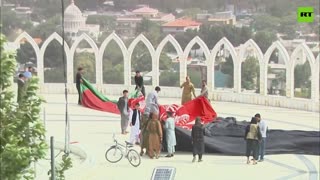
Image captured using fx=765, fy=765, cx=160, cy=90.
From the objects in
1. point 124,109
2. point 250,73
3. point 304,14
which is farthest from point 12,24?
point 304,14

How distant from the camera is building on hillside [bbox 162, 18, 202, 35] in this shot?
26.3m

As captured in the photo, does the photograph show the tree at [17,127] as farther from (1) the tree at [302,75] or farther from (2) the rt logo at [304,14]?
(2) the rt logo at [304,14]

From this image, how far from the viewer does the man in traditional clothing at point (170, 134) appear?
16047 millimetres

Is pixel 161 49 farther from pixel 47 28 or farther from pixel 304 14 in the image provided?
pixel 304 14

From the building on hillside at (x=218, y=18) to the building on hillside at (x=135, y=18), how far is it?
107 cm

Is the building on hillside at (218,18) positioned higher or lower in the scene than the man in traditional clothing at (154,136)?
higher

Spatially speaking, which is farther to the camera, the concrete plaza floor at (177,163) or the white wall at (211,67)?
the white wall at (211,67)

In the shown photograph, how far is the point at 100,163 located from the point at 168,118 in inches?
68.1

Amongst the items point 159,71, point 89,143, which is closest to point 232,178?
point 89,143

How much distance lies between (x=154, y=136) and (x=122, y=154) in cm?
79

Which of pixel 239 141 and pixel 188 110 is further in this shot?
pixel 188 110

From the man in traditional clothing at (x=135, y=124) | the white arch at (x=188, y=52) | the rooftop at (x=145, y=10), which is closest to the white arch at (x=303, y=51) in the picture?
the white arch at (x=188, y=52)

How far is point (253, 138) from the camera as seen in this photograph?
15.5 m

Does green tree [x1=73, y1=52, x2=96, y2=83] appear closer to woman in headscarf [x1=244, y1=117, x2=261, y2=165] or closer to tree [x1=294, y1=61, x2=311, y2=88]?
tree [x1=294, y1=61, x2=311, y2=88]
